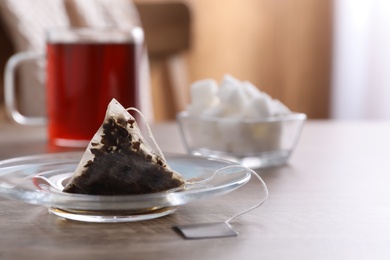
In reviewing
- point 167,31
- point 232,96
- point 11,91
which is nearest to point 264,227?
point 232,96

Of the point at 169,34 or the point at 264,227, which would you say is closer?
the point at 264,227

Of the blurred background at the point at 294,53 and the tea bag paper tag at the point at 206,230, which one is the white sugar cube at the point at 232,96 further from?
the blurred background at the point at 294,53

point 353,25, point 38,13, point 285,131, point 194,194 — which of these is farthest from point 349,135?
point 353,25

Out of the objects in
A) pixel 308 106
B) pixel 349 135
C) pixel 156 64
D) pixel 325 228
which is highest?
pixel 325 228

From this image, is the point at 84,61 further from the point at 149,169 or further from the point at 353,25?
the point at 353,25

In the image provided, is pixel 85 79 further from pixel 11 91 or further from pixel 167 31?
pixel 167 31

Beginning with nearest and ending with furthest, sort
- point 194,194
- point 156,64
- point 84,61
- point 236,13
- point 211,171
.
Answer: point 194,194 < point 211,171 < point 84,61 < point 156,64 < point 236,13

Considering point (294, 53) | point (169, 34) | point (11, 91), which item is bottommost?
point (294, 53)
